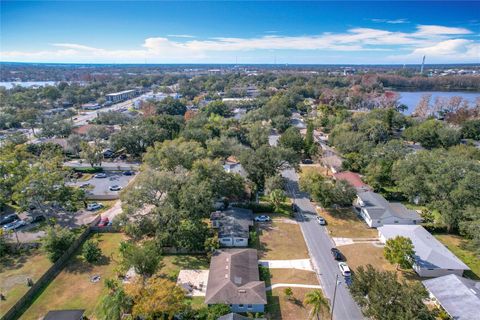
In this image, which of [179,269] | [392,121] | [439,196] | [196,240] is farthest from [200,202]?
[392,121]

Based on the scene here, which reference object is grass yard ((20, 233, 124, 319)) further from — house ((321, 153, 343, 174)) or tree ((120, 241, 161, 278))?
house ((321, 153, 343, 174))

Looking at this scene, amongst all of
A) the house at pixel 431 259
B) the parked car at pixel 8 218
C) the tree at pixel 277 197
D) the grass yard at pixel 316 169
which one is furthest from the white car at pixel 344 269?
the parked car at pixel 8 218

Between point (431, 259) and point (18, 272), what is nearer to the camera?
point (18, 272)

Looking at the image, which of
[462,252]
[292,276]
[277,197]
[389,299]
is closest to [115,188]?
[277,197]

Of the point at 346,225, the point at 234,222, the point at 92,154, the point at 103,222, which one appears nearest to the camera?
the point at 234,222

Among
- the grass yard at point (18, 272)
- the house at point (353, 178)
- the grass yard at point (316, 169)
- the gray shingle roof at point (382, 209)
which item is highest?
the house at point (353, 178)

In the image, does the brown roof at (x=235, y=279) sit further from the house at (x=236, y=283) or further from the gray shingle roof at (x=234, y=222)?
the gray shingle roof at (x=234, y=222)

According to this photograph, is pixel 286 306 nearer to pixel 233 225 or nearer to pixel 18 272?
pixel 233 225
